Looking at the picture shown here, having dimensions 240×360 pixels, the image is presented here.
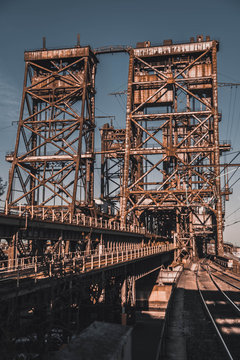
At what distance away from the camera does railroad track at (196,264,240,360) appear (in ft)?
50.9

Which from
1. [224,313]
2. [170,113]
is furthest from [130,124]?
[224,313]

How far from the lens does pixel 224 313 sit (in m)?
21.2

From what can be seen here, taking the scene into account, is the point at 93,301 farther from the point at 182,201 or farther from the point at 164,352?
the point at 182,201

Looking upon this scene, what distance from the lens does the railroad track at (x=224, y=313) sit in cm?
1552

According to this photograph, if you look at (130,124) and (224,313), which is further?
(130,124)

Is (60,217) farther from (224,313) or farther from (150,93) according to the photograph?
(150,93)

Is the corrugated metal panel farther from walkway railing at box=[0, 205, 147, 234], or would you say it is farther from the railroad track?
the railroad track

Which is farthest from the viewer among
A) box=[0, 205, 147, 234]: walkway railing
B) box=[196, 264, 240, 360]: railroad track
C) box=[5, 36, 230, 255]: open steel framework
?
box=[5, 36, 230, 255]: open steel framework

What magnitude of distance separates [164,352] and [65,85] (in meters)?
38.2

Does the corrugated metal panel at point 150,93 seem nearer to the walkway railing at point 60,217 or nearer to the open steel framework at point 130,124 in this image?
the open steel framework at point 130,124

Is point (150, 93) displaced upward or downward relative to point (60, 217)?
upward

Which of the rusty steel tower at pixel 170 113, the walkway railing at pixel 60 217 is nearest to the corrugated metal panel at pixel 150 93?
A: the rusty steel tower at pixel 170 113

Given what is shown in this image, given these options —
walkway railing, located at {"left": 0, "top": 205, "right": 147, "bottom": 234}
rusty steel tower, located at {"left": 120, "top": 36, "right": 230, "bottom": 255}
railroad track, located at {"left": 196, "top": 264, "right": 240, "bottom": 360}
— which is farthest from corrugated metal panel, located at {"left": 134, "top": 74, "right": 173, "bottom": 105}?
railroad track, located at {"left": 196, "top": 264, "right": 240, "bottom": 360}

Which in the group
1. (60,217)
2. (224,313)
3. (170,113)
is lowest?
(224,313)
